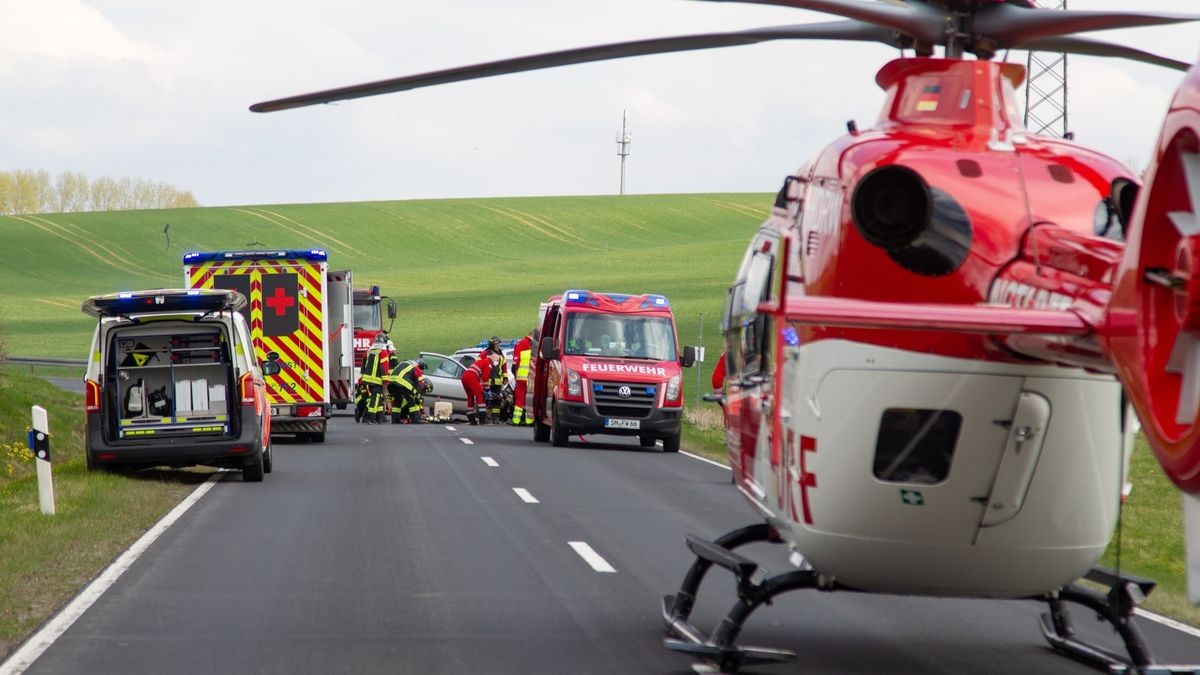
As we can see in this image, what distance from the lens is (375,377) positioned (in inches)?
1391

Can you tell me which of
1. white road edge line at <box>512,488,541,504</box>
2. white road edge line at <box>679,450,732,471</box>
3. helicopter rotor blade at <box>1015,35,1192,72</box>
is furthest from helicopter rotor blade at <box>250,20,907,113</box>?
white road edge line at <box>679,450,732,471</box>

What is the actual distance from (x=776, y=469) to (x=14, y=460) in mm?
16350

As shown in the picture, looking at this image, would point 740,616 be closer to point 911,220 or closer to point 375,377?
point 911,220

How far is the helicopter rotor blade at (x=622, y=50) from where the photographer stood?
24.0 ft

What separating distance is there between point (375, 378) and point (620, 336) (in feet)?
28.5

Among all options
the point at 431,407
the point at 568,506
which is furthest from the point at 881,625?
the point at 431,407

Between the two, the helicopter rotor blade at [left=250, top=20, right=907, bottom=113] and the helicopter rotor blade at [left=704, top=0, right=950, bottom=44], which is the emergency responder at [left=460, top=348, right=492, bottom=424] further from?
the helicopter rotor blade at [left=704, top=0, right=950, bottom=44]

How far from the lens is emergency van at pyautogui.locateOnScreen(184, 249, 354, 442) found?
26.9 metres

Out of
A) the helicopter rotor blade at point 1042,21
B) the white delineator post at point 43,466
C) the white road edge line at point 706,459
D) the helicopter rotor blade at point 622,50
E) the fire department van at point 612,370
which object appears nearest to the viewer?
the helicopter rotor blade at point 1042,21

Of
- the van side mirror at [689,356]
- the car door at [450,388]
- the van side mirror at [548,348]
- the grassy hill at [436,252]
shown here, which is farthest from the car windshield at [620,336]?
the grassy hill at [436,252]

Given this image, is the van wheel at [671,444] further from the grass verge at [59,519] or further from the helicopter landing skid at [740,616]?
the helicopter landing skid at [740,616]

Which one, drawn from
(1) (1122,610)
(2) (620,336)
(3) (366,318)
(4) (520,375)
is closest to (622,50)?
(1) (1122,610)

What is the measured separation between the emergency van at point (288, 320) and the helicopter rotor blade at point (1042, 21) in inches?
807

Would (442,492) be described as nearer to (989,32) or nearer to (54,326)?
(989,32)
